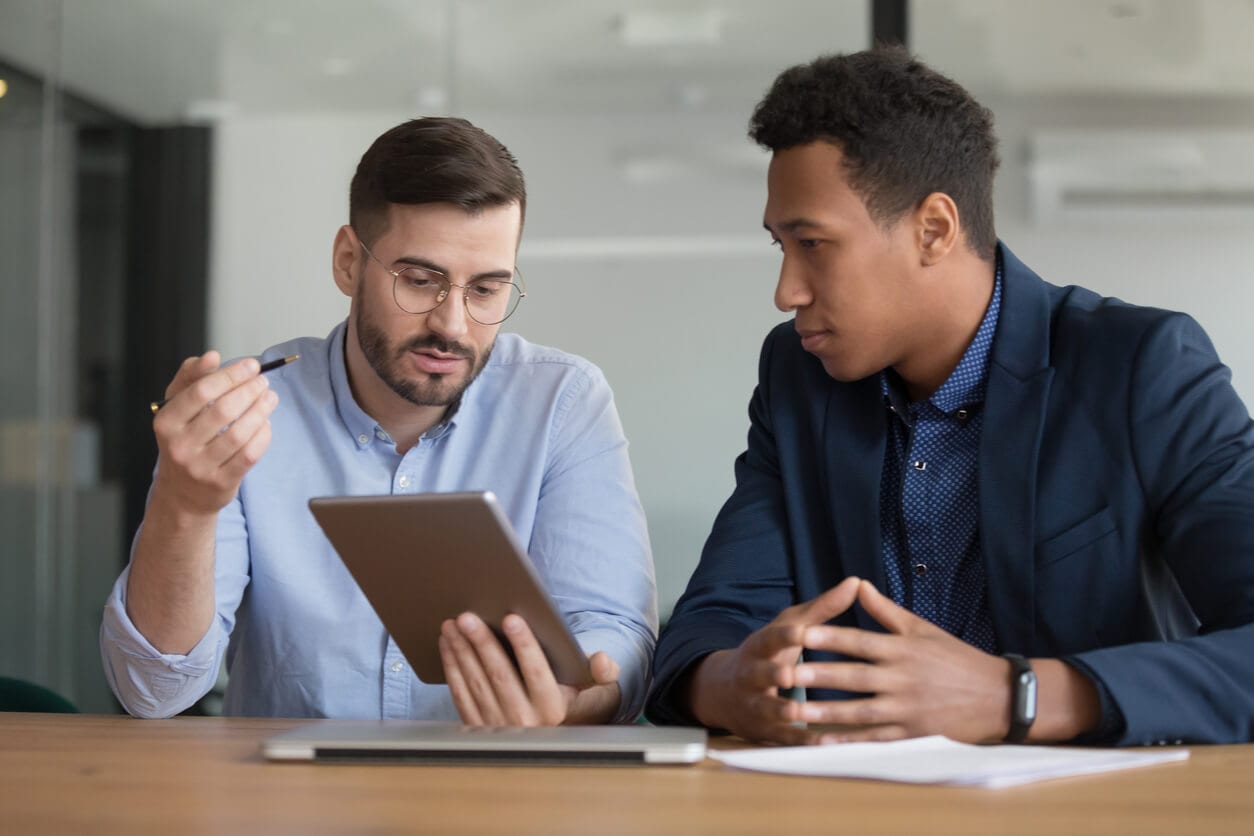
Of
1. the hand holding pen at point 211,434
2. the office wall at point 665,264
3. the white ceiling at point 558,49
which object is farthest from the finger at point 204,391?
the white ceiling at point 558,49

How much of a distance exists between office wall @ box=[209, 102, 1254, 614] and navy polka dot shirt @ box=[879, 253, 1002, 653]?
5.64 ft

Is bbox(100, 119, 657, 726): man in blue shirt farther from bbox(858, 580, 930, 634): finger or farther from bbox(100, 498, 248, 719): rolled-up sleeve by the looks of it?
bbox(858, 580, 930, 634): finger

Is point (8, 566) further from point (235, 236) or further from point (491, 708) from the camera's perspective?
point (491, 708)

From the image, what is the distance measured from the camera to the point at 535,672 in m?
1.35

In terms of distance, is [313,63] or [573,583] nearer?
[573,583]

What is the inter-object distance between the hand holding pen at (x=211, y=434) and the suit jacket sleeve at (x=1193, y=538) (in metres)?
0.92

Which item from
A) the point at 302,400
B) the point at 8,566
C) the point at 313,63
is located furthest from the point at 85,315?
the point at 302,400

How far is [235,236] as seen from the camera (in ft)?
12.0

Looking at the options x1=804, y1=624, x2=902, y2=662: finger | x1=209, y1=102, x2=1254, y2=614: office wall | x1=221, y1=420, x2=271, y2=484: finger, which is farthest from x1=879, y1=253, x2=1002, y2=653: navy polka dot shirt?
x1=209, y1=102, x2=1254, y2=614: office wall

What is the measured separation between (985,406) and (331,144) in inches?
99.3

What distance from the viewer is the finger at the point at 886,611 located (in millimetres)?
1225

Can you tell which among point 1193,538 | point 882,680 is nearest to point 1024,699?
point 882,680

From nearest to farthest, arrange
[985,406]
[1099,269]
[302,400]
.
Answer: [985,406] < [302,400] < [1099,269]

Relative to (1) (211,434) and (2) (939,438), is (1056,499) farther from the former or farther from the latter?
(1) (211,434)
